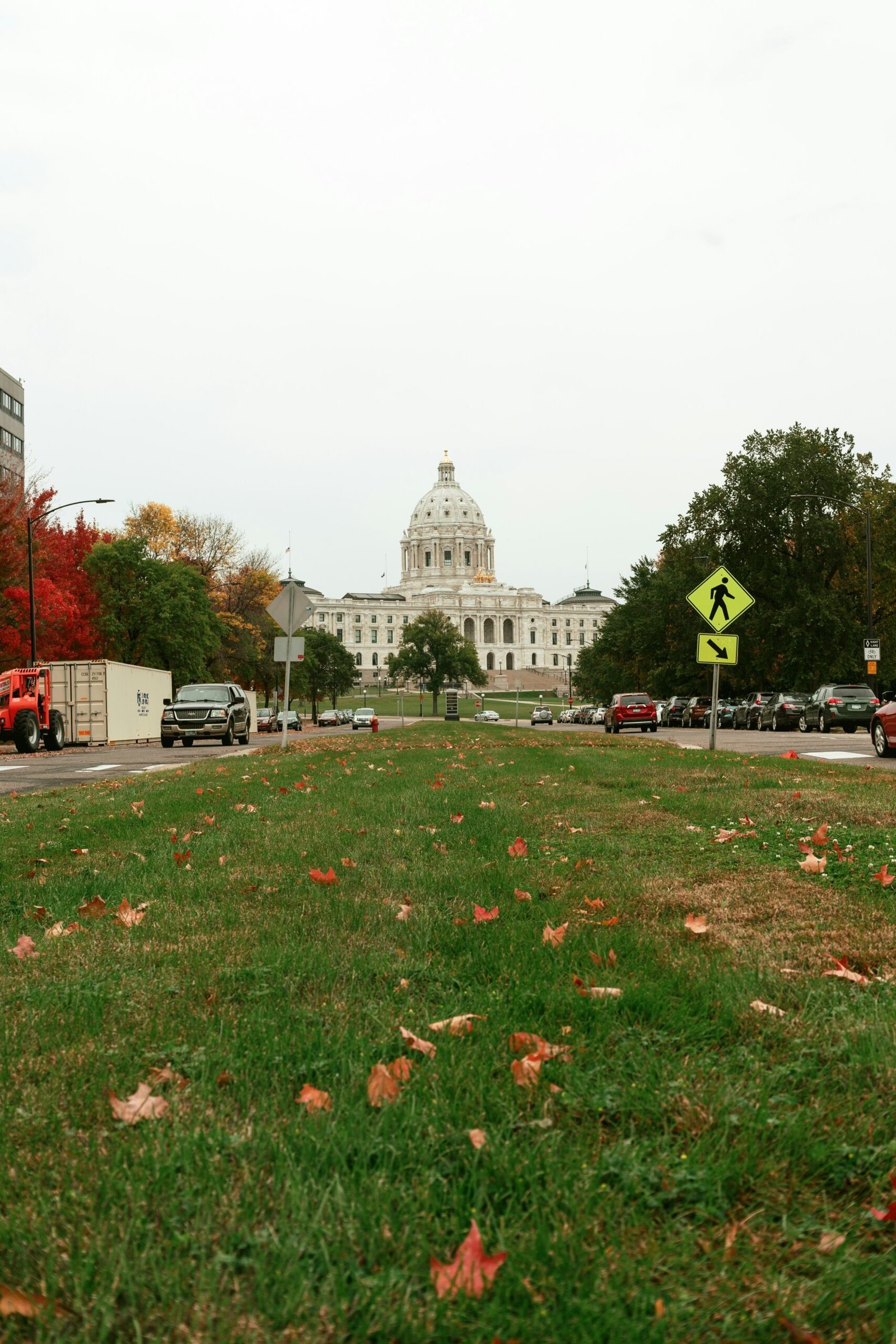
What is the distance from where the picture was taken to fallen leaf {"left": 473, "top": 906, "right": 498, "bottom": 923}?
4.99 m

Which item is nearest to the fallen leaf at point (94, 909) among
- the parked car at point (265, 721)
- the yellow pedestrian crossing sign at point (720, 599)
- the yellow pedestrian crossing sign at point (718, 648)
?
the yellow pedestrian crossing sign at point (718, 648)

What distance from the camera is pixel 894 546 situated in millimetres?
50969

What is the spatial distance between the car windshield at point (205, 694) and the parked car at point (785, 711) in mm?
21732

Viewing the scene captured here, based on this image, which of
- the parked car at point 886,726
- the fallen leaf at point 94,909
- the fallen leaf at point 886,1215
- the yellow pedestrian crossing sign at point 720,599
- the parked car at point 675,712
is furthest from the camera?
the parked car at point 675,712

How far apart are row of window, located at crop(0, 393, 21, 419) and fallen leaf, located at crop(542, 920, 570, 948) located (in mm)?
86719

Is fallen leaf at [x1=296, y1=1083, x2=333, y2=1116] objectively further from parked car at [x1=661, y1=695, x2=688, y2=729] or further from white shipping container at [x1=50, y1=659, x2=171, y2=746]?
parked car at [x1=661, y1=695, x2=688, y2=729]

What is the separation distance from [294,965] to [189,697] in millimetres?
30187

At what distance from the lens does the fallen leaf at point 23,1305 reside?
1970 mm

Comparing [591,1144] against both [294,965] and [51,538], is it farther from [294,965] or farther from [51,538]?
[51,538]

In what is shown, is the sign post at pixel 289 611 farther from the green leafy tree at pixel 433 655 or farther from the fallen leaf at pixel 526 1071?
the green leafy tree at pixel 433 655

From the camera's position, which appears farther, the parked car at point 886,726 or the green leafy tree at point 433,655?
the green leafy tree at point 433,655

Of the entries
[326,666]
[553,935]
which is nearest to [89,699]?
[553,935]

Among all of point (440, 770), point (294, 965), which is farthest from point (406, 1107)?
point (440, 770)

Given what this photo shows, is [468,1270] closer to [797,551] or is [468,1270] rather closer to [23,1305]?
[23,1305]
